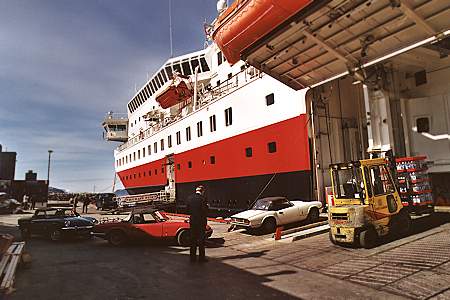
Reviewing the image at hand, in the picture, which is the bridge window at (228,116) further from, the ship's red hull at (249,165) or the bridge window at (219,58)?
the bridge window at (219,58)

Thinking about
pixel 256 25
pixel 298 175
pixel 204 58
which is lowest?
pixel 298 175

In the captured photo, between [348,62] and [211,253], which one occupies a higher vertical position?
[348,62]

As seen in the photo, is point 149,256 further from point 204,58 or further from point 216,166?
point 204,58

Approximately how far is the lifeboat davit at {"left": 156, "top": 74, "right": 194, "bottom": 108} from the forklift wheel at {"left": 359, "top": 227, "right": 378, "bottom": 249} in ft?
68.8

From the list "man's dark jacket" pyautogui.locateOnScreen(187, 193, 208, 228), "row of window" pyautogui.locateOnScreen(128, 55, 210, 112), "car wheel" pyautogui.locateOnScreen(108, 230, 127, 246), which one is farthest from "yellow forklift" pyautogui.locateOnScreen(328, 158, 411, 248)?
"row of window" pyautogui.locateOnScreen(128, 55, 210, 112)

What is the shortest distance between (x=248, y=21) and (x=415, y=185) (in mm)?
7797

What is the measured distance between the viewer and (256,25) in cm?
1025

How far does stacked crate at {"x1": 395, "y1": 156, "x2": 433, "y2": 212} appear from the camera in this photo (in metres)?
9.94

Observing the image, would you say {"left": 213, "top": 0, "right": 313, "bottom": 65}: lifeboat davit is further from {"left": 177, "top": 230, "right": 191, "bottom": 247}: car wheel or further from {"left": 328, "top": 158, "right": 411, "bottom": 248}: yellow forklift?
{"left": 177, "top": 230, "right": 191, "bottom": 247}: car wheel

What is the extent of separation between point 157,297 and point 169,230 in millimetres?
4673

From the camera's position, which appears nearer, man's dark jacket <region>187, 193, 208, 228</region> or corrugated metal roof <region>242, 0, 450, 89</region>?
man's dark jacket <region>187, 193, 208, 228</region>

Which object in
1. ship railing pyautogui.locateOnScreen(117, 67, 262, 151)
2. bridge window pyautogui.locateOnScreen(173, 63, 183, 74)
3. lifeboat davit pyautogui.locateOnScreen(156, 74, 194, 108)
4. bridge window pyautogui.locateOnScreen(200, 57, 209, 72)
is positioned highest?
bridge window pyautogui.locateOnScreen(173, 63, 183, 74)

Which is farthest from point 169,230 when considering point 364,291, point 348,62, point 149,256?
point 348,62

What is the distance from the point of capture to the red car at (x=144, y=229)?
374 inches
